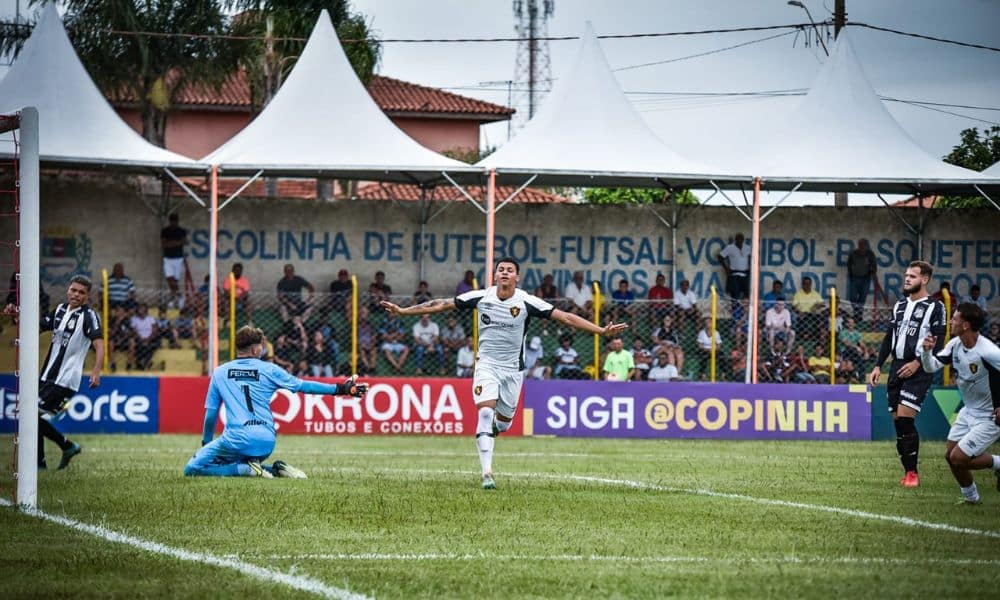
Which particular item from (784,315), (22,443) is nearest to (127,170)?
(784,315)

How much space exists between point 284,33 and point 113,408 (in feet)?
69.8

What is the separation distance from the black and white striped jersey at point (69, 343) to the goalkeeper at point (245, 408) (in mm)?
2362

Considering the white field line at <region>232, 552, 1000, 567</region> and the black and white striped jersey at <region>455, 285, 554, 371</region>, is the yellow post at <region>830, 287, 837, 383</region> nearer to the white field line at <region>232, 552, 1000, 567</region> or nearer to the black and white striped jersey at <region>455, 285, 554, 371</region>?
the black and white striped jersey at <region>455, 285, 554, 371</region>

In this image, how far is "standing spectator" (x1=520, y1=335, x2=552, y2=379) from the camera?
24.6 meters

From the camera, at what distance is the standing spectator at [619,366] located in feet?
79.7

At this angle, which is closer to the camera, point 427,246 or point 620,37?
point 427,246

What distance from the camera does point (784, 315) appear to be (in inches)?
987

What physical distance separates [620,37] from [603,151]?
12755 millimetres

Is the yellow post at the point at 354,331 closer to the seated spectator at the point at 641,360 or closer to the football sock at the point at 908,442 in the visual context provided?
the seated spectator at the point at 641,360

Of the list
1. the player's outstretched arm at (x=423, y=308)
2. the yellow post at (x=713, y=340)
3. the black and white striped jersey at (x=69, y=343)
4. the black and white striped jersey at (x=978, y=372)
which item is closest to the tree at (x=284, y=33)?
the yellow post at (x=713, y=340)

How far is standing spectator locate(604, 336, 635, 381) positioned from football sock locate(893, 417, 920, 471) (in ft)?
34.5

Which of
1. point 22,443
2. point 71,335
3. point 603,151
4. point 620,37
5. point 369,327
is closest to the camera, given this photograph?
point 22,443

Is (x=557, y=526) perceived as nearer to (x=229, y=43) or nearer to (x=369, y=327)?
(x=369, y=327)

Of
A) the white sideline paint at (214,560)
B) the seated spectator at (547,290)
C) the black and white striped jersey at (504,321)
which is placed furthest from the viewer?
the seated spectator at (547,290)
